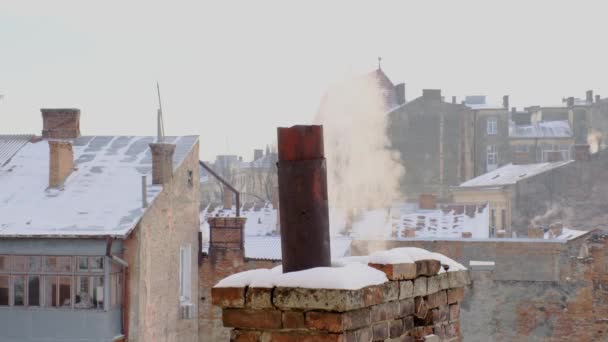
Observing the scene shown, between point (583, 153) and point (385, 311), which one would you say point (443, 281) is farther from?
point (583, 153)

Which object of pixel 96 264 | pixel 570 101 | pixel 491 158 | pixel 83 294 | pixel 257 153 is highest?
pixel 570 101

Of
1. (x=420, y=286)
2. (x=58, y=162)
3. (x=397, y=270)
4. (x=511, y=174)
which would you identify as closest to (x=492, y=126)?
(x=511, y=174)

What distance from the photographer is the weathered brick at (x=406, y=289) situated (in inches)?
158

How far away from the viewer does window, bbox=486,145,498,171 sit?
61516 millimetres

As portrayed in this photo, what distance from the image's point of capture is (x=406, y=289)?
161 inches

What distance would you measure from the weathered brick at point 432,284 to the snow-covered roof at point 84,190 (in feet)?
50.3

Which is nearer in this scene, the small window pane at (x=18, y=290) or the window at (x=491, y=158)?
the small window pane at (x=18, y=290)

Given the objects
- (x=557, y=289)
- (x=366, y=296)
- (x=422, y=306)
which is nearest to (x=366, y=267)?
(x=366, y=296)

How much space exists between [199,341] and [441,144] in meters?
34.6

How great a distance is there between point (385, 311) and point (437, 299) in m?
0.75

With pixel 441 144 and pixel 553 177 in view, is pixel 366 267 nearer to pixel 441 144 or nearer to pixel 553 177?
pixel 553 177

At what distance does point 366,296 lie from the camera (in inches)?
142

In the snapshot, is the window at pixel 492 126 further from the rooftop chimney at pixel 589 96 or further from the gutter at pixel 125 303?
the gutter at pixel 125 303

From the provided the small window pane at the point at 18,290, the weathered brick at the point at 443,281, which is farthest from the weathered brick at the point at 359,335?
the small window pane at the point at 18,290
